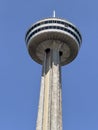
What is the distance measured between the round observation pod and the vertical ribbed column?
3.21 m

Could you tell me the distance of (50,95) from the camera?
94.2 metres

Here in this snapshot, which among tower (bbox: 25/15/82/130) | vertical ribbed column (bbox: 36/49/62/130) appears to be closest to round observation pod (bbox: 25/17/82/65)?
tower (bbox: 25/15/82/130)

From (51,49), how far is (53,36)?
4304mm

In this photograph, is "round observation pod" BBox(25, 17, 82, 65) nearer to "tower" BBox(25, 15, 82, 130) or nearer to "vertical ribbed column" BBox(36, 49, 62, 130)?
"tower" BBox(25, 15, 82, 130)

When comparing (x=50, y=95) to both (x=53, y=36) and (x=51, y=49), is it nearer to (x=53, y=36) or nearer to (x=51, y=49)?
(x=51, y=49)

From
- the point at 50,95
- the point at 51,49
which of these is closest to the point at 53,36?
the point at 51,49

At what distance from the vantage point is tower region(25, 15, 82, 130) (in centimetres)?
9488

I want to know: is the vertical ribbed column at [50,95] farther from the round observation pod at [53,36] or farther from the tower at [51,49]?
the round observation pod at [53,36]

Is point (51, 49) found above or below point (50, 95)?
above

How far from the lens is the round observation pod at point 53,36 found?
343ft

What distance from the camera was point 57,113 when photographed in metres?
90.2

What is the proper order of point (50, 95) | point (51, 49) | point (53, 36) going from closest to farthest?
point (50, 95) → point (53, 36) → point (51, 49)

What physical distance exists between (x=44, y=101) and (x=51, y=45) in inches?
820

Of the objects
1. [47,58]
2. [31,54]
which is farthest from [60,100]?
[31,54]
